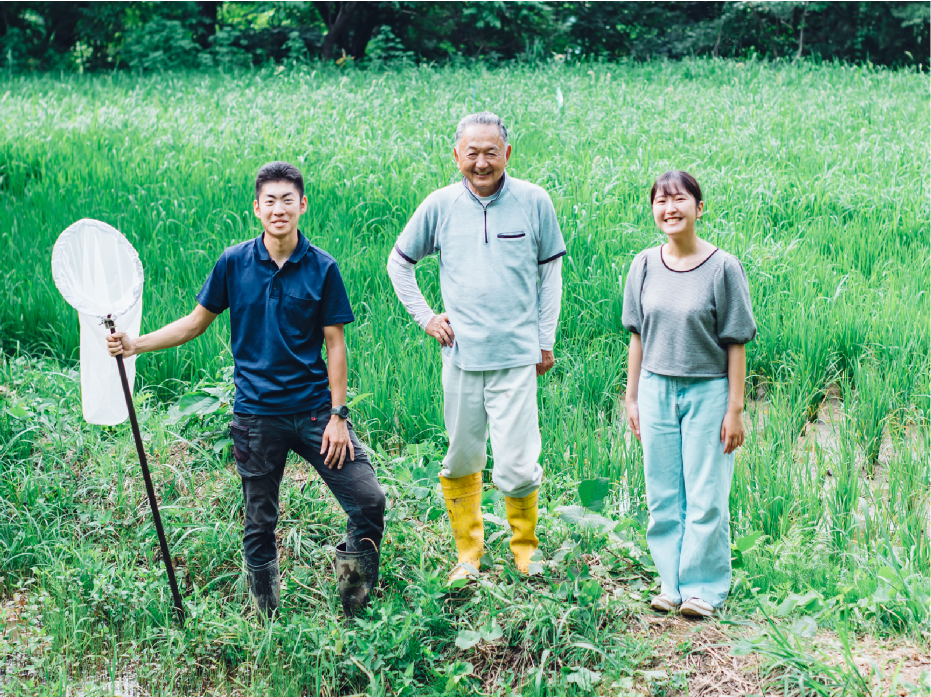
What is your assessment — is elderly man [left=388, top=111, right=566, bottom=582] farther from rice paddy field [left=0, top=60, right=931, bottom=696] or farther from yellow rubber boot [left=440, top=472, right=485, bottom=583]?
rice paddy field [left=0, top=60, right=931, bottom=696]

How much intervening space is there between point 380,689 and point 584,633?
0.77m

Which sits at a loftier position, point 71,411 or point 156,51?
point 156,51

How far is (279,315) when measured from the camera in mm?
2842

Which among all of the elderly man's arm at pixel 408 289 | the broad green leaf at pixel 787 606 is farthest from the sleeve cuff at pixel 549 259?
the broad green leaf at pixel 787 606

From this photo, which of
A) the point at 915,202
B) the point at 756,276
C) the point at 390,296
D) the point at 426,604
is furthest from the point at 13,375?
the point at 915,202

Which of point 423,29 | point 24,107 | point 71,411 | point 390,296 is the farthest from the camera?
point 423,29

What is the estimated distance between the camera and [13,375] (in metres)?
4.78

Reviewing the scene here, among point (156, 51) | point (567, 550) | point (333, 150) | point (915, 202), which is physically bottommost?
point (567, 550)

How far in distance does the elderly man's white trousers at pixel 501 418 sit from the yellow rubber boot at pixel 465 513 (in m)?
0.13

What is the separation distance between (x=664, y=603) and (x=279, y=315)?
5.86 ft

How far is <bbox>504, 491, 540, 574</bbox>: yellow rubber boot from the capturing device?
313cm

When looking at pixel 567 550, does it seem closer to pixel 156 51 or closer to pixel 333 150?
pixel 333 150

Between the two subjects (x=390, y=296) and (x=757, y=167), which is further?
(x=757, y=167)

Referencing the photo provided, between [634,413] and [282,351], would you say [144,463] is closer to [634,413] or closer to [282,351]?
[282,351]
